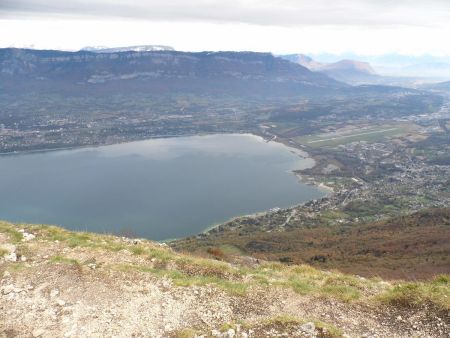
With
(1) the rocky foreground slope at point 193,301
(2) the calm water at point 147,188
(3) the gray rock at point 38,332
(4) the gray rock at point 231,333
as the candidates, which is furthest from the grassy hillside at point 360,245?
(3) the gray rock at point 38,332

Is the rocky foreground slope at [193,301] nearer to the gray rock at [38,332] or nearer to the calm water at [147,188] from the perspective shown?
the gray rock at [38,332]

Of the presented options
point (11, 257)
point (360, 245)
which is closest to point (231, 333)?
point (11, 257)

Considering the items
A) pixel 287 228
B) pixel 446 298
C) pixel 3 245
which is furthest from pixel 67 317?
pixel 287 228

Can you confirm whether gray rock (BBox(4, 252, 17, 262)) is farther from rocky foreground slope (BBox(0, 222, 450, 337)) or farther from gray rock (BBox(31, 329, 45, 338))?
gray rock (BBox(31, 329, 45, 338))

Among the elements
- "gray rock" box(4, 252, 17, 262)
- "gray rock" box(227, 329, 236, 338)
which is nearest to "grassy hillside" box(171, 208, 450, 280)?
"gray rock" box(4, 252, 17, 262)

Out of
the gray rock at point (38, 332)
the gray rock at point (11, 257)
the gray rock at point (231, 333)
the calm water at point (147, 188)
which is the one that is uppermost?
the gray rock at point (231, 333)

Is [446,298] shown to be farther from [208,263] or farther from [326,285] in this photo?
[208,263]
